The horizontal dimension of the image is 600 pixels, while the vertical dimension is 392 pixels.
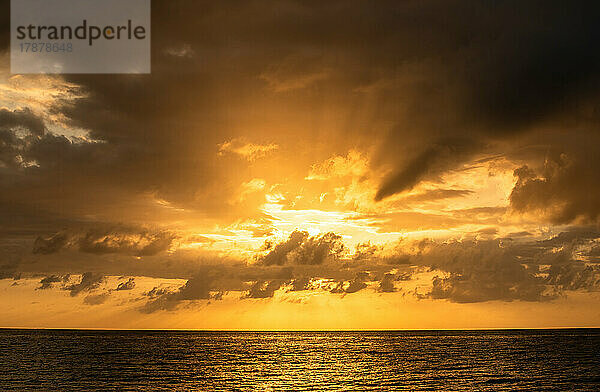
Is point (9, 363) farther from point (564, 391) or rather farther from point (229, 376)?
point (564, 391)

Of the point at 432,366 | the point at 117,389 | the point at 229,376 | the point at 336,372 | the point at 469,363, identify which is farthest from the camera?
the point at 469,363

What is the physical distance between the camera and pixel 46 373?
109 m

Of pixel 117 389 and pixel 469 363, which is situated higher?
→ pixel 117 389

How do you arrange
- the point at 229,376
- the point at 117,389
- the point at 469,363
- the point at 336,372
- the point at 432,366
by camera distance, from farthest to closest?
the point at 469,363, the point at 432,366, the point at 336,372, the point at 229,376, the point at 117,389

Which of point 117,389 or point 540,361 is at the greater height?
point 117,389

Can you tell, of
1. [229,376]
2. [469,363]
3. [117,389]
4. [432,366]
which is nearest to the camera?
[117,389]

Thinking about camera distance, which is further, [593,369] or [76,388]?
[593,369]

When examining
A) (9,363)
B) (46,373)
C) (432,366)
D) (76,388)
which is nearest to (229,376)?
(76,388)

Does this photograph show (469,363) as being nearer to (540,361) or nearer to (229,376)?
(540,361)

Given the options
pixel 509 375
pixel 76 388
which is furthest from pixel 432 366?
pixel 76 388

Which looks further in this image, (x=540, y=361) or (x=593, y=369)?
(x=540, y=361)

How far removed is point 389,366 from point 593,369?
148 feet

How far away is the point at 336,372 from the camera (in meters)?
115

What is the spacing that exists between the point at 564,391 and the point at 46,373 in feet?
314
